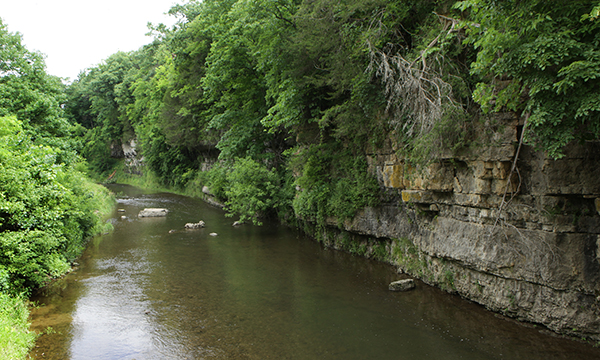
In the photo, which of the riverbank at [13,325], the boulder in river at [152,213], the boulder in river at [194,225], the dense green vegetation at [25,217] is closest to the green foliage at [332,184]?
the boulder in river at [194,225]

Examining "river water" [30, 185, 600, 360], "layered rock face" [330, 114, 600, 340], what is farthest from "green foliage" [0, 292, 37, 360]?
"layered rock face" [330, 114, 600, 340]

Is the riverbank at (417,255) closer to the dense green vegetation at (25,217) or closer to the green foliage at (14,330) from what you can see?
the dense green vegetation at (25,217)

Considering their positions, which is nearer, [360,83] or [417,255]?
[360,83]

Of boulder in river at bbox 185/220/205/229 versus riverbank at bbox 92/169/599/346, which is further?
boulder in river at bbox 185/220/205/229

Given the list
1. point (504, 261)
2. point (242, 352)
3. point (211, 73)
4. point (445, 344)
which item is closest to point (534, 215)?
point (504, 261)

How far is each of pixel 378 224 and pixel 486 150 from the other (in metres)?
6.20

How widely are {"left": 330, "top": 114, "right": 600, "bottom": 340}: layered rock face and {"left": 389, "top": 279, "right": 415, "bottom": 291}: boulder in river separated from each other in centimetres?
74

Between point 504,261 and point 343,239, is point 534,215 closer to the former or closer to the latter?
point 504,261

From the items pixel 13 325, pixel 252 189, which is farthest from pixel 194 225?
pixel 13 325

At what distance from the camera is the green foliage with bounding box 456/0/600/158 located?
6855 millimetres

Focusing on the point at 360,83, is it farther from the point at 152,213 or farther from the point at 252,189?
the point at 152,213

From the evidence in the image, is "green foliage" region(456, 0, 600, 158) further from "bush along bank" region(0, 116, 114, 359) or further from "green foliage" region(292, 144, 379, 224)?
"bush along bank" region(0, 116, 114, 359)

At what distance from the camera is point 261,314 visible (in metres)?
11.4

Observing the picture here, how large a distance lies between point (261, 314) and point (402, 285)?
15.7 feet
